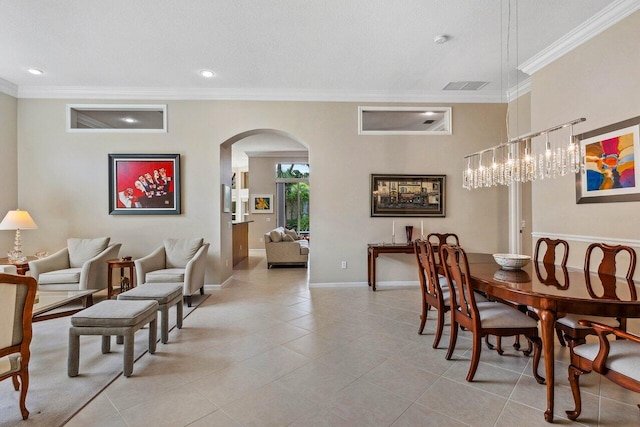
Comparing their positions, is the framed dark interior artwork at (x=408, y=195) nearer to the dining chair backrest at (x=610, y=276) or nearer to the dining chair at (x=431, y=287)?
the dining chair at (x=431, y=287)

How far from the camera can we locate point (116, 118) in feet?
17.2

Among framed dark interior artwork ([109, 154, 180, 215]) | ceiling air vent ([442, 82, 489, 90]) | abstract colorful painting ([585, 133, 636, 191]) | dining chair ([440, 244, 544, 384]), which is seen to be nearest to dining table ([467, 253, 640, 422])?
dining chair ([440, 244, 544, 384])

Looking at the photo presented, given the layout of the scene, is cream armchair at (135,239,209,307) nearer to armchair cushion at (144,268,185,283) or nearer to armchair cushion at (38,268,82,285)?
armchair cushion at (144,268,185,283)

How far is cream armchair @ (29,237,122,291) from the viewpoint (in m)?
3.88

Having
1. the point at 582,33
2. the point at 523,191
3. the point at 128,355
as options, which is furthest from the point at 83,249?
the point at 523,191

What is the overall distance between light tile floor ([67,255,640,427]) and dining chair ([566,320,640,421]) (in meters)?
0.32

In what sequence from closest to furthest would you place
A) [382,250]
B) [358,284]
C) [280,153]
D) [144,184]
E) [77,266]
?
[77,266] → [382,250] → [144,184] → [358,284] → [280,153]

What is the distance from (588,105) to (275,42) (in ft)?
11.7

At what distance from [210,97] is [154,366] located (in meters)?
4.02

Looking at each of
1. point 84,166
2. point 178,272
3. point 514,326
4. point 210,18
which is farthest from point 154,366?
point 84,166

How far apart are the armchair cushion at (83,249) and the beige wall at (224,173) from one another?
0.34 meters

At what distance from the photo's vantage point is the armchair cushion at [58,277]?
3.85 metres

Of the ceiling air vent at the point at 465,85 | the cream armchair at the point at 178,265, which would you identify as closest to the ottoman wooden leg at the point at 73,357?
the cream armchair at the point at 178,265

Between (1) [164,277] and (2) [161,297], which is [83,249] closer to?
(1) [164,277]
